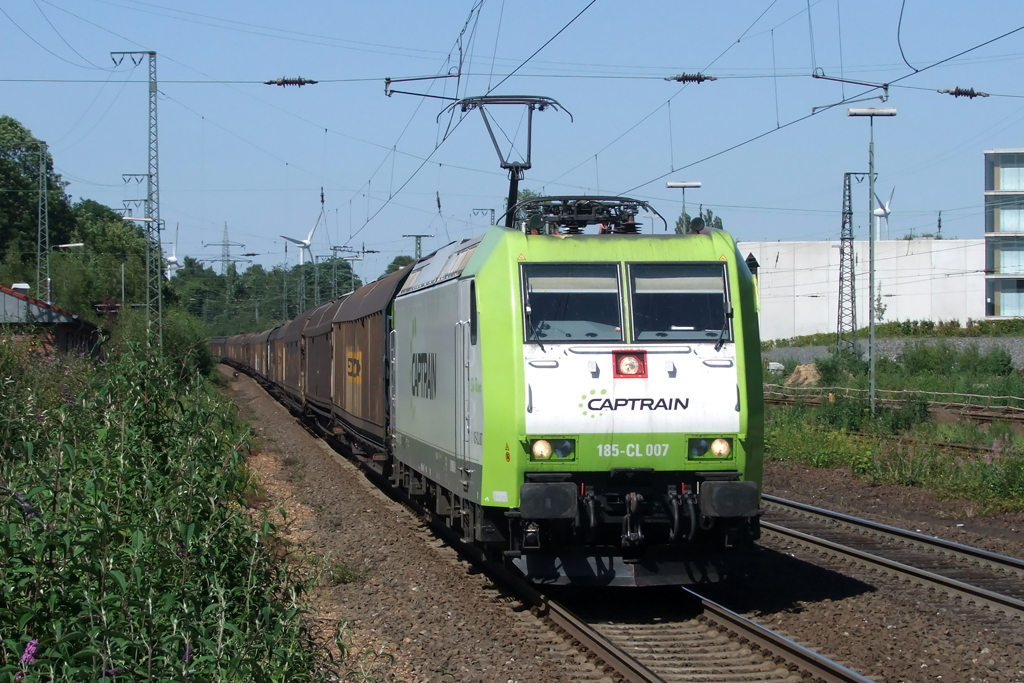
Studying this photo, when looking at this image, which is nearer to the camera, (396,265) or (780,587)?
(780,587)

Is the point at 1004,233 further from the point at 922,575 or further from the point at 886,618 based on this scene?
the point at 886,618

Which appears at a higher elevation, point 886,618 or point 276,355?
point 276,355

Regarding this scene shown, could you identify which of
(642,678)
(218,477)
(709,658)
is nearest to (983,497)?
(709,658)

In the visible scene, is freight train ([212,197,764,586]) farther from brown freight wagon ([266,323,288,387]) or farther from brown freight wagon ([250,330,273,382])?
brown freight wagon ([250,330,273,382])

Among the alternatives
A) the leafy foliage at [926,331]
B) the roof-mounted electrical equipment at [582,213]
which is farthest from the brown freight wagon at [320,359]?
the leafy foliage at [926,331]

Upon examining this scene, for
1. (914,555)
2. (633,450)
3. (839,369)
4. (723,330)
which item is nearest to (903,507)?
(914,555)

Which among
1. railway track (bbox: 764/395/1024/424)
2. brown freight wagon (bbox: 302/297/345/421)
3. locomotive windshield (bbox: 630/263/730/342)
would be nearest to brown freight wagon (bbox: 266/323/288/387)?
brown freight wagon (bbox: 302/297/345/421)

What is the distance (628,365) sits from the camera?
27.2ft

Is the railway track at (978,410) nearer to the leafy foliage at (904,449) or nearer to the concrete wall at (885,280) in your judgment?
the leafy foliage at (904,449)

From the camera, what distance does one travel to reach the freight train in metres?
8.07

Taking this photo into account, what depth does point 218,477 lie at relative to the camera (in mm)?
7352

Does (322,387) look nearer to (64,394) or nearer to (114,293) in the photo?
(64,394)

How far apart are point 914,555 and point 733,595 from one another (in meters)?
3.01

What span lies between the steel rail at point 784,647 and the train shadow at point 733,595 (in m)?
0.40
